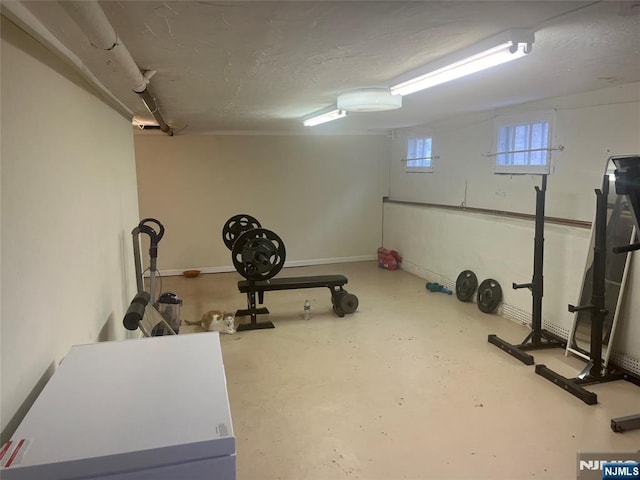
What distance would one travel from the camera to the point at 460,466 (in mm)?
2373

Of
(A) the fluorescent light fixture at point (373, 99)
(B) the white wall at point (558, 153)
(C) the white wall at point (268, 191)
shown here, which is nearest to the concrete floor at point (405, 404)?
(B) the white wall at point (558, 153)

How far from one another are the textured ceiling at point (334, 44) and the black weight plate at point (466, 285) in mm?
2273

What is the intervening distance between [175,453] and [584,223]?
397cm

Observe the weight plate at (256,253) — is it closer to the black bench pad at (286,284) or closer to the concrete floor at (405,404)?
the black bench pad at (286,284)

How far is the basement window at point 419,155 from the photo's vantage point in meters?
6.58

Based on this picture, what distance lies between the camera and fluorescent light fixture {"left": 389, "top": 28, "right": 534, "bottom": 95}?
2.01 metres

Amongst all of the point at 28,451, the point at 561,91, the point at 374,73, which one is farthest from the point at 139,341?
the point at 561,91

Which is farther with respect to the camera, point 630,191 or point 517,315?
point 517,315

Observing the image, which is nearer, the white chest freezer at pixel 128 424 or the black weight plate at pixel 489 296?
the white chest freezer at pixel 128 424

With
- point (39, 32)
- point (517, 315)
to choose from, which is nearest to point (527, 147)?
point (517, 315)

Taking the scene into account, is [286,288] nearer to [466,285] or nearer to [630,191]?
[466,285]

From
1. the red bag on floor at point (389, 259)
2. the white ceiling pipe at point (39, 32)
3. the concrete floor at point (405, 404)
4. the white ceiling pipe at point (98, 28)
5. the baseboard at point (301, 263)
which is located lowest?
the concrete floor at point (405, 404)

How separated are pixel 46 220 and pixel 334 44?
1.54 metres

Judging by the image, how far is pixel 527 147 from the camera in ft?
15.1
